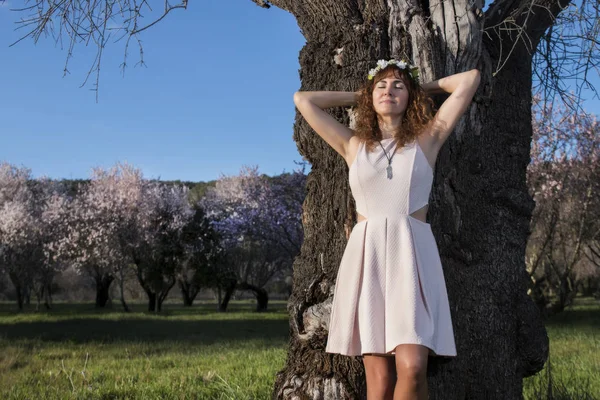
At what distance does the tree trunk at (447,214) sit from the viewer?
124 inches

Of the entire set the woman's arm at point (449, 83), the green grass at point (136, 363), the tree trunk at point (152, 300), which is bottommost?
the tree trunk at point (152, 300)

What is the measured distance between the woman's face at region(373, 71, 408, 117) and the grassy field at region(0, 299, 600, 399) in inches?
109

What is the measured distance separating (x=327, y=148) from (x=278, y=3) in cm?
124

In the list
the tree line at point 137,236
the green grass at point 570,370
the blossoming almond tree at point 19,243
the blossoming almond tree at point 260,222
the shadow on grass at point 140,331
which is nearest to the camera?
the green grass at point 570,370

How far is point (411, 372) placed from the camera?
2580mm

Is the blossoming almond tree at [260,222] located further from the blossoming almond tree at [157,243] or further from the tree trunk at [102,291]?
the tree trunk at [102,291]

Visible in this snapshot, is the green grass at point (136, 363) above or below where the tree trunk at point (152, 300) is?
above

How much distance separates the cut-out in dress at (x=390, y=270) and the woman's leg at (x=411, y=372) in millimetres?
42

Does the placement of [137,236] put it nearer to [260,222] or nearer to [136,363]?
[260,222]

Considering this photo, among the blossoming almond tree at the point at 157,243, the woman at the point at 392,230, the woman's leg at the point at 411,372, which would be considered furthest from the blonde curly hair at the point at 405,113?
the blossoming almond tree at the point at 157,243

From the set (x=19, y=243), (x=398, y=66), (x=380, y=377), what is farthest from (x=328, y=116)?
(x=19, y=243)

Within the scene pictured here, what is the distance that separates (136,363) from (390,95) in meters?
6.44

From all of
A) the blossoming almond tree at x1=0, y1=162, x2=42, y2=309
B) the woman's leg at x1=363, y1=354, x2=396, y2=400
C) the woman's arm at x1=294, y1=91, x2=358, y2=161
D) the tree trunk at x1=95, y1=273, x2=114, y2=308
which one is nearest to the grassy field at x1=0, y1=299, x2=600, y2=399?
the woman's leg at x1=363, y1=354, x2=396, y2=400

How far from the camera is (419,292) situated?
2.71 meters
